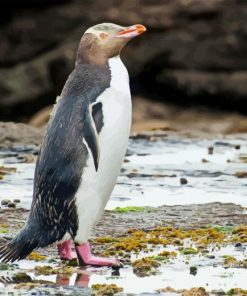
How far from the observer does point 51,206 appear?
7918 mm

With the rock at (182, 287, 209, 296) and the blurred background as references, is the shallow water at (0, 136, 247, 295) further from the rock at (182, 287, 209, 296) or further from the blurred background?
the blurred background

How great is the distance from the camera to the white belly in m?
7.84

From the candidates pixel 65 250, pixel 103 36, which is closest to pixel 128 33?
pixel 103 36

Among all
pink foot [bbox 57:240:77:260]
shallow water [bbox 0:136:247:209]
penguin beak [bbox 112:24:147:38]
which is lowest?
shallow water [bbox 0:136:247:209]

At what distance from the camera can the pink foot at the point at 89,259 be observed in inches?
305

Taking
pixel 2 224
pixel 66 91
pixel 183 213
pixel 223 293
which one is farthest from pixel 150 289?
pixel 183 213

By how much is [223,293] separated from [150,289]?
436mm

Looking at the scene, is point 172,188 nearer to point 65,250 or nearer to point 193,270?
point 65,250

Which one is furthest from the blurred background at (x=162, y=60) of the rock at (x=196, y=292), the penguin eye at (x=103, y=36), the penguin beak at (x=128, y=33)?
the rock at (x=196, y=292)

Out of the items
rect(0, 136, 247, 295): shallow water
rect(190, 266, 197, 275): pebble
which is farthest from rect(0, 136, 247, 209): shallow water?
rect(190, 266, 197, 275): pebble

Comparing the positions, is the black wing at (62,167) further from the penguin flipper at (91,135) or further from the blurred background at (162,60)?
the blurred background at (162,60)

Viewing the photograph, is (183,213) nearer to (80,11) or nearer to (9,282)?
(9,282)

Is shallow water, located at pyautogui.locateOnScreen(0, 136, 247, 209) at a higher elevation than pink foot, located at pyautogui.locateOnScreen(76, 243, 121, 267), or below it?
below

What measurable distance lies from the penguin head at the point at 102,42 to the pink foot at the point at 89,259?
1264mm
